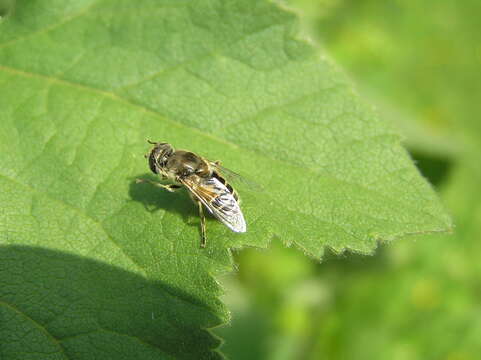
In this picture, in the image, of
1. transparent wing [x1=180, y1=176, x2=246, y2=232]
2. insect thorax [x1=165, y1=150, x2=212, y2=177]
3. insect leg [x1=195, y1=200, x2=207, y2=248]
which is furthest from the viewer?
insect thorax [x1=165, y1=150, x2=212, y2=177]

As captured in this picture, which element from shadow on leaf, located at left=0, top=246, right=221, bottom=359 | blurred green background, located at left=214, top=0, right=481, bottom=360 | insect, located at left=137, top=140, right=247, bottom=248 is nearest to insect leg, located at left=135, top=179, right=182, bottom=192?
insect, located at left=137, top=140, right=247, bottom=248

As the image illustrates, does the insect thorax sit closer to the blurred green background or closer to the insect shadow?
the insect shadow

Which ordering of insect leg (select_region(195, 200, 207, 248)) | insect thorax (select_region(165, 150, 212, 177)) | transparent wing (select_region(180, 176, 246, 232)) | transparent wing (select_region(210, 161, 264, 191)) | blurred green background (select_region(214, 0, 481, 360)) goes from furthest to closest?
1. blurred green background (select_region(214, 0, 481, 360))
2. insect thorax (select_region(165, 150, 212, 177))
3. transparent wing (select_region(210, 161, 264, 191))
4. transparent wing (select_region(180, 176, 246, 232))
5. insect leg (select_region(195, 200, 207, 248))

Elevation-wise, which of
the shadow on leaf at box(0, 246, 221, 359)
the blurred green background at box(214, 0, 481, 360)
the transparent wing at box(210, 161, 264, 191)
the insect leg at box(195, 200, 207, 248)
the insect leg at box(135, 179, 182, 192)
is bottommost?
the shadow on leaf at box(0, 246, 221, 359)

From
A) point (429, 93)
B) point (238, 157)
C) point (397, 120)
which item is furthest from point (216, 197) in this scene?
point (429, 93)

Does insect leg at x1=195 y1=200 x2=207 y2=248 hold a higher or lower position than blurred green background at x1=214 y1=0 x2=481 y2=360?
lower

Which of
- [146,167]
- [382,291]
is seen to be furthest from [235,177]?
[382,291]

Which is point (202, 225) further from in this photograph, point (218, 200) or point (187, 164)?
point (187, 164)

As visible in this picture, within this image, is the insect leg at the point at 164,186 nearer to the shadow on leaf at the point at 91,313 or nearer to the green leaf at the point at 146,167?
the green leaf at the point at 146,167
